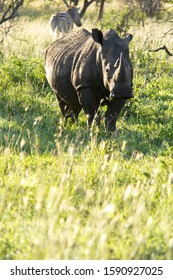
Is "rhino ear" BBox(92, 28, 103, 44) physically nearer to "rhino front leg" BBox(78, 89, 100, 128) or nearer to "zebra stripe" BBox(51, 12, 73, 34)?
"rhino front leg" BBox(78, 89, 100, 128)

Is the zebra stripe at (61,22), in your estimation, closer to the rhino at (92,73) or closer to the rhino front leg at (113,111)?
the rhino at (92,73)

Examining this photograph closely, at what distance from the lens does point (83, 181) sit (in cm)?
618

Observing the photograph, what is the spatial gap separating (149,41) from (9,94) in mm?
4934

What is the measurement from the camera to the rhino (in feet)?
26.1

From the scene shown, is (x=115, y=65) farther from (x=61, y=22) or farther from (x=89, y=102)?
(x=61, y=22)

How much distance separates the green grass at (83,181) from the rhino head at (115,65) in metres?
0.55

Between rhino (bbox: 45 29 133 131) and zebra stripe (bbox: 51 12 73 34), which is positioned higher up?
rhino (bbox: 45 29 133 131)

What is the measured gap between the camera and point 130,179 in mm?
6512

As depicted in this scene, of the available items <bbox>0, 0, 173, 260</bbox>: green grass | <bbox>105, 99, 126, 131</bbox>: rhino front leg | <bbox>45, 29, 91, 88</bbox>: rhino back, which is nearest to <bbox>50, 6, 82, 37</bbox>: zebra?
<bbox>0, 0, 173, 260</bbox>: green grass

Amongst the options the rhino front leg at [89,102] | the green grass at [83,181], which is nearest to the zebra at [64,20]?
the green grass at [83,181]

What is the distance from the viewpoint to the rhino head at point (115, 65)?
7874 mm

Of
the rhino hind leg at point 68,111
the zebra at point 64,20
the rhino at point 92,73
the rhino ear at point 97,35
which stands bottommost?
the zebra at point 64,20

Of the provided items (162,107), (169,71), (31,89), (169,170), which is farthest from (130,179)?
(169,71)

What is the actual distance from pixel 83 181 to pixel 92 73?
2.60 metres
